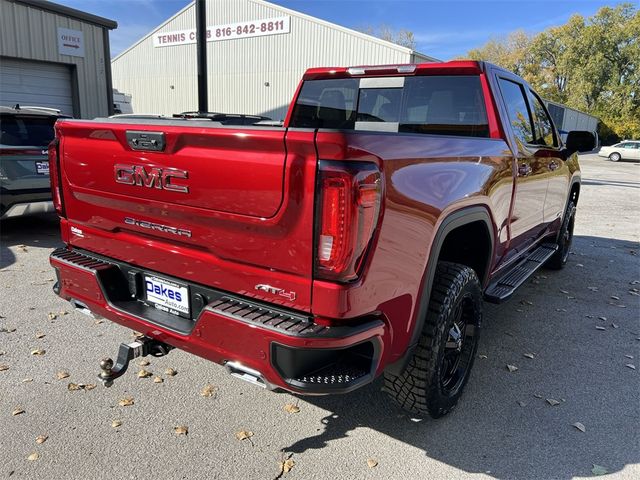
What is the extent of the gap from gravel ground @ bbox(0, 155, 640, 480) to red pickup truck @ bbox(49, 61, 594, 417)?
0.94 ft

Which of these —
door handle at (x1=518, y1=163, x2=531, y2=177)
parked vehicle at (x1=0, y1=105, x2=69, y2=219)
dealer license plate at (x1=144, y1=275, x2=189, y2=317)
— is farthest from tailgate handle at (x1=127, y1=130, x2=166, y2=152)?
parked vehicle at (x1=0, y1=105, x2=69, y2=219)

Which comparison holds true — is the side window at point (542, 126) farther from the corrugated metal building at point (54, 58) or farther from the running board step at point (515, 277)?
the corrugated metal building at point (54, 58)

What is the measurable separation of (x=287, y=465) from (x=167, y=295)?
41.0 inches

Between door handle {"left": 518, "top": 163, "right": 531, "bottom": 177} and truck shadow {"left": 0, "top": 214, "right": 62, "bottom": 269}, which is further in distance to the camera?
truck shadow {"left": 0, "top": 214, "right": 62, "bottom": 269}

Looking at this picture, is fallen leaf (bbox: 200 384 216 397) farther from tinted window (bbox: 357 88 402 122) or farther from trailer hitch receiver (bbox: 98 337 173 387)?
tinted window (bbox: 357 88 402 122)

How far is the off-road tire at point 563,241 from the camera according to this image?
580 cm

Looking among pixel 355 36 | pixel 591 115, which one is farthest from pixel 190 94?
pixel 591 115

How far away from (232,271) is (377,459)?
1.25 m

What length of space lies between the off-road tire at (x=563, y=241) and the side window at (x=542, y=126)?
1337mm

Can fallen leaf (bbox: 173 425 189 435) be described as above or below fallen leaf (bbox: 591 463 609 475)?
below

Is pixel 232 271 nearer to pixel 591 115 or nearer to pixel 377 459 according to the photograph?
pixel 377 459

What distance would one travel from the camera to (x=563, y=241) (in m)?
5.96

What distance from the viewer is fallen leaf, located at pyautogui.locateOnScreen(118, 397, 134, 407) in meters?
2.90

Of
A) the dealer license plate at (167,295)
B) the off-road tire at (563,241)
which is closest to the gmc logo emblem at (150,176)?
the dealer license plate at (167,295)
